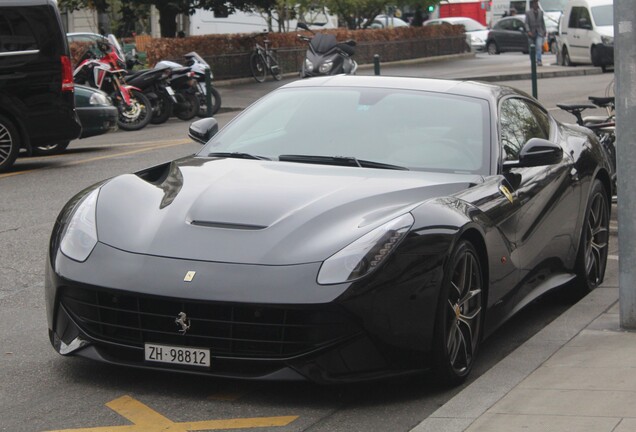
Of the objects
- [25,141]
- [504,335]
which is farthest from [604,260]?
[25,141]

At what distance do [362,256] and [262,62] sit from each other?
26.4 metres

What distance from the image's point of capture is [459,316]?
19.5 feet

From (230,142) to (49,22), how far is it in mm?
8401

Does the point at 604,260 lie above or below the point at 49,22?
below

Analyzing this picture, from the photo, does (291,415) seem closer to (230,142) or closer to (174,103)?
(230,142)

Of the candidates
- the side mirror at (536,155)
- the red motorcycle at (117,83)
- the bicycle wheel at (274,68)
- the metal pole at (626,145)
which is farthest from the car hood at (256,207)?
the bicycle wheel at (274,68)

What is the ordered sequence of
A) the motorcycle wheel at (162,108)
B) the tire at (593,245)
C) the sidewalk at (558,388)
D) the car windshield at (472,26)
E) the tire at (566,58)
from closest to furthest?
1. the sidewalk at (558,388)
2. the tire at (593,245)
3. the motorcycle wheel at (162,108)
4. the tire at (566,58)
5. the car windshield at (472,26)

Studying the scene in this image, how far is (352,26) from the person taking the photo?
4088cm

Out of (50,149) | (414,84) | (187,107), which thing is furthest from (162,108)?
(414,84)

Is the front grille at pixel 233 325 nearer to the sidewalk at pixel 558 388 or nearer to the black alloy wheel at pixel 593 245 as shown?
the sidewalk at pixel 558 388

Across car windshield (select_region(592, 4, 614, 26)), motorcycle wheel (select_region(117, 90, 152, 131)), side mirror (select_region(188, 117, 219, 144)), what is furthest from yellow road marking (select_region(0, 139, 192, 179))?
car windshield (select_region(592, 4, 614, 26))

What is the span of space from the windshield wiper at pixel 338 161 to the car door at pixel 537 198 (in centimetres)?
69

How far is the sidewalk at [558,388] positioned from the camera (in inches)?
197

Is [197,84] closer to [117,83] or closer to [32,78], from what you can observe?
[117,83]
